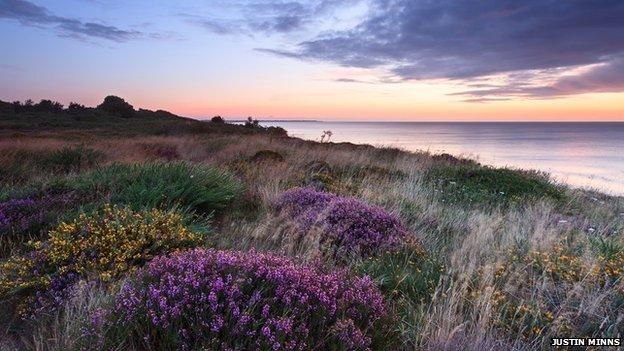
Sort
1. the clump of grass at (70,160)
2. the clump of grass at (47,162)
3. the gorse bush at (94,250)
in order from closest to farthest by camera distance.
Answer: the gorse bush at (94,250)
the clump of grass at (47,162)
the clump of grass at (70,160)

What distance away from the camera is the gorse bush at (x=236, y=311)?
8.87 ft

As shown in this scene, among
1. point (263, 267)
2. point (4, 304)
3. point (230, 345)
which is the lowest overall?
point (4, 304)

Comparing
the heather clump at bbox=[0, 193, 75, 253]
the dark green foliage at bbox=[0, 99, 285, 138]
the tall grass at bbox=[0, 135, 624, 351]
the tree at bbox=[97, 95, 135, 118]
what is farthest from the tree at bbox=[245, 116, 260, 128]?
the heather clump at bbox=[0, 193, 75, 253]

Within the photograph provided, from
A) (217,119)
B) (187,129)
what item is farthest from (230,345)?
(217,119)

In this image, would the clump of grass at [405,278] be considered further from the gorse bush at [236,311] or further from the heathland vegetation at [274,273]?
the gorse bush at [236,311]

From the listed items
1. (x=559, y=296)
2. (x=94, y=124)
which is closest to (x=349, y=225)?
(x=559, y=296)

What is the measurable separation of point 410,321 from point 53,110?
64910 millimetres

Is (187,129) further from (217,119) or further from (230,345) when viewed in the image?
(230,345)

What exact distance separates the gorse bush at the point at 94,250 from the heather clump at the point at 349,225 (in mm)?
1590

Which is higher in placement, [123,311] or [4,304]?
[123,311]

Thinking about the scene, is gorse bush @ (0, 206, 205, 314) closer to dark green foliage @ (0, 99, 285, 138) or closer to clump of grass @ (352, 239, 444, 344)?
clump of grass @ (352, 239, 444, 344)

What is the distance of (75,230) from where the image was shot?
4.69 meters

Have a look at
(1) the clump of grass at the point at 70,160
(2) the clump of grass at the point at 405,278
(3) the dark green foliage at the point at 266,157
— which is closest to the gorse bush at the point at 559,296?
(2) the clump of grass at the point at 405,278

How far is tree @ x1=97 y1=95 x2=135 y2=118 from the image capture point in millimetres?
62000
